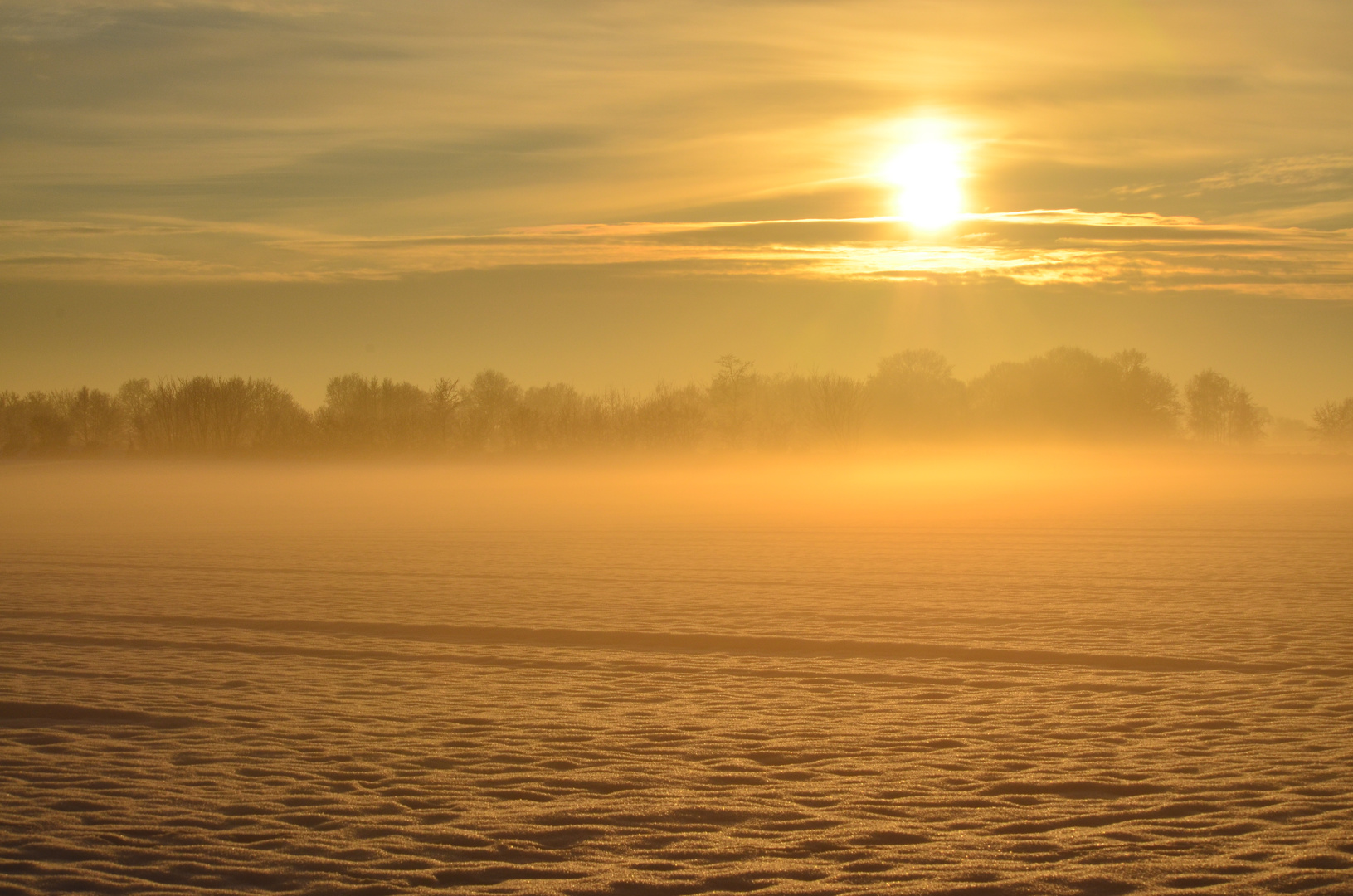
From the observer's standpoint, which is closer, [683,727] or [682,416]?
[683,727]

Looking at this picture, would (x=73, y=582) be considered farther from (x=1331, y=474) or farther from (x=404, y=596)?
(x=1331, y=474)

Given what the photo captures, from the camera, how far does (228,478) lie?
77812 mm

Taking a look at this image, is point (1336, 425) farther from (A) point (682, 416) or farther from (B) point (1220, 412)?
(A) point (682, 416)

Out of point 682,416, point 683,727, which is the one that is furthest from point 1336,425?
point 683,727

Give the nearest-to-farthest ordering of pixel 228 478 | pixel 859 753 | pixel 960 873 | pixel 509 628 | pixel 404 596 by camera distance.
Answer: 1. pixel 960 873
2. pixel 859 753
3. pixel 509 628
4. pixel 404 596
5. pixel 228 478

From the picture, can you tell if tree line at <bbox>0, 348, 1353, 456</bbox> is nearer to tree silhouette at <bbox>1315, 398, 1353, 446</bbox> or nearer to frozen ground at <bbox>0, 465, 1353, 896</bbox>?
tree silhouette at <bbox>1315, 398, 1353, 446</bbox>

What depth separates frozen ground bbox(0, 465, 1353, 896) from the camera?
5.72m

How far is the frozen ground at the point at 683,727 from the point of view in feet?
18.8

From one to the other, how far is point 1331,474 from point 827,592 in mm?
67187

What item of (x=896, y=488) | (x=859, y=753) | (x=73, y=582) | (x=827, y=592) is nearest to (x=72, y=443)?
(x=896, y=488)

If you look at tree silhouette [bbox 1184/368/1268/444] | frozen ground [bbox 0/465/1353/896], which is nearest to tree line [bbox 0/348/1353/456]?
tree silhouette [bbox 1184/368/1268/444]

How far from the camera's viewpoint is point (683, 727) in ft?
28.3

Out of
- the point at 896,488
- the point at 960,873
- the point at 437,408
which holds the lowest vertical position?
the point at 960,873

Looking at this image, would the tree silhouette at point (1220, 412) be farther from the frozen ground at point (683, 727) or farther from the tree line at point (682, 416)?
the frozen ground at point (683, 727)
